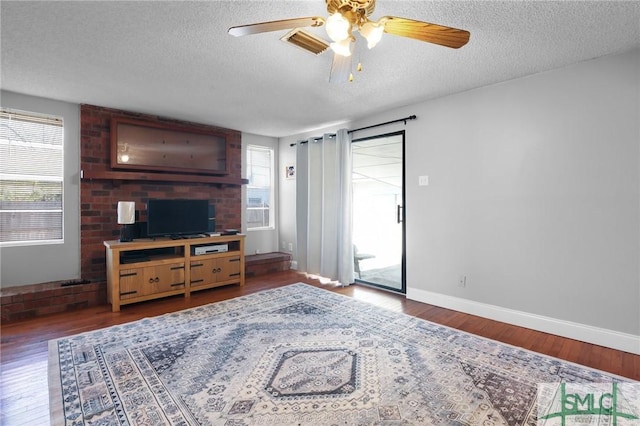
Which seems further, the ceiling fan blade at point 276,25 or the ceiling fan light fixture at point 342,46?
the ceiling fan light fixture at point 342,46

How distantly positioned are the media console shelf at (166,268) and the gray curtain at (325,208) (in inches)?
45.0

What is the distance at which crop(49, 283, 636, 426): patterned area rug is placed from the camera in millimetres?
1738

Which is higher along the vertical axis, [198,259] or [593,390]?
[198,259]

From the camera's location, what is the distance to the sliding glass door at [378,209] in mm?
4266

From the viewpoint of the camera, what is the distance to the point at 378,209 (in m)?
4.86

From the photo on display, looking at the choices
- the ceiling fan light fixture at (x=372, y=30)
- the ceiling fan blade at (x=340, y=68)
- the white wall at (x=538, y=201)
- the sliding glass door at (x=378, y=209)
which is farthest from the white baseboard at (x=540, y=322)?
the ceiling fan light fixture at (x=372, y=30)

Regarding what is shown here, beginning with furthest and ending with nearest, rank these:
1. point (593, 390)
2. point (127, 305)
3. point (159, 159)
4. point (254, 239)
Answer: point (254, 239)
point (159, 159)
point (127, 305)
point (593, 390)

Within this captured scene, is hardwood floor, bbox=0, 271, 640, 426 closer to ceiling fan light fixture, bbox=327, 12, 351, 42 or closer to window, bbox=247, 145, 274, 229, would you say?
window, bbox=247, 145, 274, 229

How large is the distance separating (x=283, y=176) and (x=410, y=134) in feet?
8.71

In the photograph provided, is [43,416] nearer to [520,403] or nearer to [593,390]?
[520,403]

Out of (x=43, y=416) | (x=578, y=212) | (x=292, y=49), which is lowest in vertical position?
(x=43, y=416)

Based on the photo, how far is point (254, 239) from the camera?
5551 millimetres

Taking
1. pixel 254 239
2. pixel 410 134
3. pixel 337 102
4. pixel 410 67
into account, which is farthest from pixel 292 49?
pixel 254 239

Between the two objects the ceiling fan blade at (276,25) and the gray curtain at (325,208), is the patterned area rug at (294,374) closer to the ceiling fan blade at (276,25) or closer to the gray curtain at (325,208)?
the gray curtain at (325,208)
